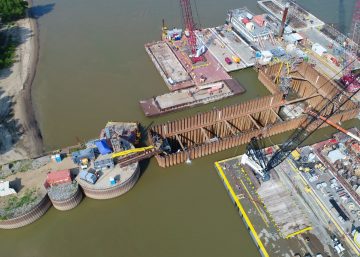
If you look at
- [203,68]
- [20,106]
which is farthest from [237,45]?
[20,106]

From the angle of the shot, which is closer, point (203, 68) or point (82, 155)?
point (82, 155)

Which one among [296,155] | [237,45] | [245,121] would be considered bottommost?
[296,155]

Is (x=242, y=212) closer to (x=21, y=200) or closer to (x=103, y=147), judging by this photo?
(x=103, y=147)

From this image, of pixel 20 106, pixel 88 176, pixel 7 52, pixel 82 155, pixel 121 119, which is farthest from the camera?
pixel 7 52

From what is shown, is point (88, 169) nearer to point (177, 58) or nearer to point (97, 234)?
point (97, 234)

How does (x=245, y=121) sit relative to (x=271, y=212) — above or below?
above

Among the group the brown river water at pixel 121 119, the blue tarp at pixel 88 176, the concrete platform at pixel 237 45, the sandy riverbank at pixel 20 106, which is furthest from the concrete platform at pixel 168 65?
the blue tarp at pixel 88 176

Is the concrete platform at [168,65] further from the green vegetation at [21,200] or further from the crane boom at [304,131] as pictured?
the green vegetation at [21,200]
